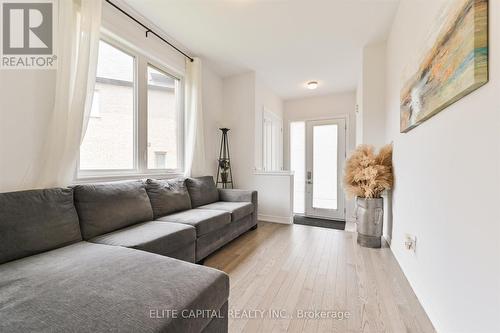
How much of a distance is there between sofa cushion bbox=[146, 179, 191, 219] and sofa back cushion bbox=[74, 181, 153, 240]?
0.12 m

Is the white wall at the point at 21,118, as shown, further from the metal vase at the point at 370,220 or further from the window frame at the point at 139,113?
the metal vase at the point at 370,220

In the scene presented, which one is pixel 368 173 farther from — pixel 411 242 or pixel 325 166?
pixel 325 166

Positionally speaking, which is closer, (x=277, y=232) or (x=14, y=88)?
(x=14, y=88)

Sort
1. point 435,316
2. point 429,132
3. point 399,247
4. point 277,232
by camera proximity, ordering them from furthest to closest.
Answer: point 277,232 → point 399,247 → point 429,132 → point 435,316

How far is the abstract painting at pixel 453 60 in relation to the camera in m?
0.89

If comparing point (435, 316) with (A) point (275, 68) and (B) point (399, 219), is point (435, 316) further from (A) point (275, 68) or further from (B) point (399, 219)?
(A) point (275, 68)

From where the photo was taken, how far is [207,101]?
372 centimetres

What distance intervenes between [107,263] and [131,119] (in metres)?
1.88

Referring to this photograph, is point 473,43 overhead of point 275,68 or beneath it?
beneath

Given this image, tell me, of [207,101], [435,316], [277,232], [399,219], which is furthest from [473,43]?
[207,101]

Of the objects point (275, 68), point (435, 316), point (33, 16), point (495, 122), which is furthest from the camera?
point (275, 68)

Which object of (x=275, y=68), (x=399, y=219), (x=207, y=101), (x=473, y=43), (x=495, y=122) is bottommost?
(x=399, y=219)

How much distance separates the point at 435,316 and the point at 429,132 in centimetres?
116

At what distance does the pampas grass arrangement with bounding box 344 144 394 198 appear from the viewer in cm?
239
